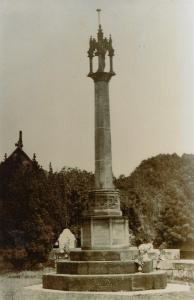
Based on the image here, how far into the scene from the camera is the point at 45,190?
4056cm

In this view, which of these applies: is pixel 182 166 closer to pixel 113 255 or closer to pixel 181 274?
pixel 181 274

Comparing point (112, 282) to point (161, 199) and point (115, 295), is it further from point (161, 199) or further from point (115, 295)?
point (161, 199)

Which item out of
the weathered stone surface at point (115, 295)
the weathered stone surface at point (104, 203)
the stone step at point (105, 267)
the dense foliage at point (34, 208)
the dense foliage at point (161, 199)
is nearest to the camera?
the weathered stone surface at point (115, 295)

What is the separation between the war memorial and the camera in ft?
58.5

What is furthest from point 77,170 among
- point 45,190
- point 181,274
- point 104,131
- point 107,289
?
point 107,289

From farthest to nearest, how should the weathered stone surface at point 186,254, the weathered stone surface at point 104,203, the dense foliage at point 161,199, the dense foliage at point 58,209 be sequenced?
1. the dense foliage at point 161,199
2. the weathered stone surface at point 186,254
3. the dense foliage at point 58,209
4. the weathered stone surface at point 104,203

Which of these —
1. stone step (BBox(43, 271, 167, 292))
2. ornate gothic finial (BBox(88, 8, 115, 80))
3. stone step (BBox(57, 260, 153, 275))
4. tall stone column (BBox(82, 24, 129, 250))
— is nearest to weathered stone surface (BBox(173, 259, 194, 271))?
tall stone column (BBox(82, 24, 129, 250))

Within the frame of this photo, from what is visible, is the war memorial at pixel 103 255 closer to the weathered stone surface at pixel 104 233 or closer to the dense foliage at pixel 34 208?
the weathered stone surface at pixel 104 233

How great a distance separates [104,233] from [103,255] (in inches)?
35.1

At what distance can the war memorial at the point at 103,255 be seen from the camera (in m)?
17.8

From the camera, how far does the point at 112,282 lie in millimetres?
17875

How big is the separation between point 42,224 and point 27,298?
21586 millimetres

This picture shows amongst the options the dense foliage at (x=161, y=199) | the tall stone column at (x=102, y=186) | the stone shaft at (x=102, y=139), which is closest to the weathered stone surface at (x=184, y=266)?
the tall stone column at (x=102, y=186)

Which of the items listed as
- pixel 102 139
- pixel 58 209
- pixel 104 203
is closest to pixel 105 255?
pixel 104 203
